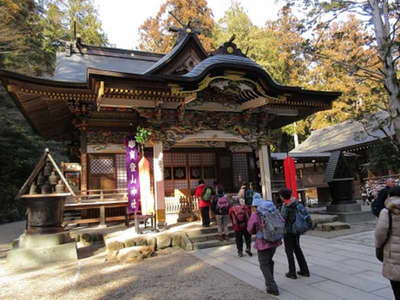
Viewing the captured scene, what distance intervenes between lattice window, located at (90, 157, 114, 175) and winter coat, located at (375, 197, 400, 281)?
9.65 meters

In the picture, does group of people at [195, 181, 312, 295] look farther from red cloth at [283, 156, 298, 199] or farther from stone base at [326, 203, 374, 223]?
stone base at [326, 203, 374, 223]

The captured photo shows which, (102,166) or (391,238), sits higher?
(102,166)

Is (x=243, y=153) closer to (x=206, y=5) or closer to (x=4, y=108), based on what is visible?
Answer: (x=4, y=108)

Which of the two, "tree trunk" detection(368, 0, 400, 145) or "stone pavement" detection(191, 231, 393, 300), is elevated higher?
"tree trunk" detection(368, 0, 400, 145)

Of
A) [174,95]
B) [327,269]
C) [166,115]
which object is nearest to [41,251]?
[166,115]

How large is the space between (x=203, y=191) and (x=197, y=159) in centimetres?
476

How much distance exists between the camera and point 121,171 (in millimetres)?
11039

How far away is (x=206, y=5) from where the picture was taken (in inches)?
1110

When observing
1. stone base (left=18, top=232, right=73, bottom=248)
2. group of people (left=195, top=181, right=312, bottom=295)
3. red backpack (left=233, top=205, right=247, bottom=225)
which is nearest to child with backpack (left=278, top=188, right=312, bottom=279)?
group of people (left=195, top=181, right=312, bottom=295)

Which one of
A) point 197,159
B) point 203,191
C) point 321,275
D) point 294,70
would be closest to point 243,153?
point 197,159

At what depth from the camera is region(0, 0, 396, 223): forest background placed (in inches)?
614

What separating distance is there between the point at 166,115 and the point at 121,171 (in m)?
3.46

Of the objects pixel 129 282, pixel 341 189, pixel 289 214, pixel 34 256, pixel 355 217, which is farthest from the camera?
pixel 341 189

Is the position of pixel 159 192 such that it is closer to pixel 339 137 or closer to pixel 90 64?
pixel 90 64
